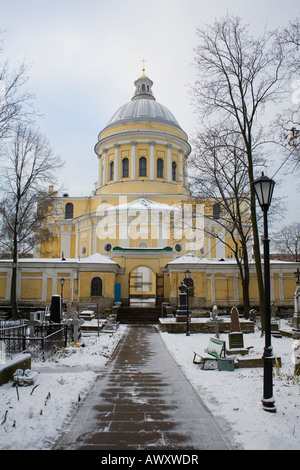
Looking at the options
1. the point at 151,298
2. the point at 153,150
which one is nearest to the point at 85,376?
the point at 151,298

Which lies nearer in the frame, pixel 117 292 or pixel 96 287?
pixel 96 287

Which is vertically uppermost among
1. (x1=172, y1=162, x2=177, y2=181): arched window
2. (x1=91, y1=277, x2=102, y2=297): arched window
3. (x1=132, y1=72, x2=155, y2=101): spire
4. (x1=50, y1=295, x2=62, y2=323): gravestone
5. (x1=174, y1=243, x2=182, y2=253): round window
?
(x1=132, y1=72, x2=155, y2=101): spire

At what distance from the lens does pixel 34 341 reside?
38.7 feet

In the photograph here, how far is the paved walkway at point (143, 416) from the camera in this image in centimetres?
495

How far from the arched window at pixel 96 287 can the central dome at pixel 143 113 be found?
23062mm

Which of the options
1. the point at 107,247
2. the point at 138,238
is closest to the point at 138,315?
the point at 138,238

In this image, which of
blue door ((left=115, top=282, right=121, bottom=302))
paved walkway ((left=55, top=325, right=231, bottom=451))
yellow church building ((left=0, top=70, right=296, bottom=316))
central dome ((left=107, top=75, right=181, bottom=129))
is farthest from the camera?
central dome ((left=107, top=75, right=181, bottom=129))

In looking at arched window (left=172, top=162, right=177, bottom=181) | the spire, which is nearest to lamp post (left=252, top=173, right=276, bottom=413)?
arched window (left=172, top=162, right=177, bottom=181)

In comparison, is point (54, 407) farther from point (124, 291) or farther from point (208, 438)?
point (124, 291)

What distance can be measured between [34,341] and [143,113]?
3753cm

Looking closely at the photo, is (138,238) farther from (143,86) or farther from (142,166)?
(143,86)

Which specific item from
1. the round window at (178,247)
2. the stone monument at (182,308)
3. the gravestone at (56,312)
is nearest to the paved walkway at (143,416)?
the gravestone at (56,312)

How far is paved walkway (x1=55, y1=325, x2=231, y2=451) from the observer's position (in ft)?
16.2

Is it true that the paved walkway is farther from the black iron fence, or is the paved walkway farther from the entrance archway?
the entrance archway
